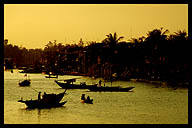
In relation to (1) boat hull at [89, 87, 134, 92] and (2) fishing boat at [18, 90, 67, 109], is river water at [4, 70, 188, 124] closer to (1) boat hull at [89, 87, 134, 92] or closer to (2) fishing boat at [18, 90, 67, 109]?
(2) fishing boat at [18, 90, 67, 109]

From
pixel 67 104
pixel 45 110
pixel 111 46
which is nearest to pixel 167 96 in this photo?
pixel 67 104

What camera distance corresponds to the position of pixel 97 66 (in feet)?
462

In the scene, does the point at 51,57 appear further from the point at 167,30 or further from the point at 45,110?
the point at 45,110

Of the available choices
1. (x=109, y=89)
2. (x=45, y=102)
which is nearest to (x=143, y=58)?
(x=109, y=89)

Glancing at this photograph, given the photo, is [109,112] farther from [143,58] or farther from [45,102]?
[143,58]

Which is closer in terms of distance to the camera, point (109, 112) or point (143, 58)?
point (109, 112)

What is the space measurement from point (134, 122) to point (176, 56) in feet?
179

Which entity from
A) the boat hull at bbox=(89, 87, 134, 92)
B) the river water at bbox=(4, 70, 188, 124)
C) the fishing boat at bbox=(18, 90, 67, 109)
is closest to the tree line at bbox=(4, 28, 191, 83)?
the boat hull at bbox=(89, 87, 134, 92)

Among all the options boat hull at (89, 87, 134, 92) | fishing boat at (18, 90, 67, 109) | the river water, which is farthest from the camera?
boat hull at (89, 87, 134, 92)

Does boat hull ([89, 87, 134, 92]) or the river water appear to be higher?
boat hull ([89, 87, 134, 92])

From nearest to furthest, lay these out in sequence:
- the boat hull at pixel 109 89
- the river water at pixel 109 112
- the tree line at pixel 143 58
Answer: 1. the river water at pixel 109 112
2. the boat hull at pixel 109 89
3. the tree line at pixel 143 58

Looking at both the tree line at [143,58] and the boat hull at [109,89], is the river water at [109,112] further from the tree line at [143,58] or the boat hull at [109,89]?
the tree line at [143,58]

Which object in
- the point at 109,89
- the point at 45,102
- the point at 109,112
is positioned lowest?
the point at 109,112

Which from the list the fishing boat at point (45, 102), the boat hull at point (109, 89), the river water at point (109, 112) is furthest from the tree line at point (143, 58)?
the fishing boat at point (45, 102)
